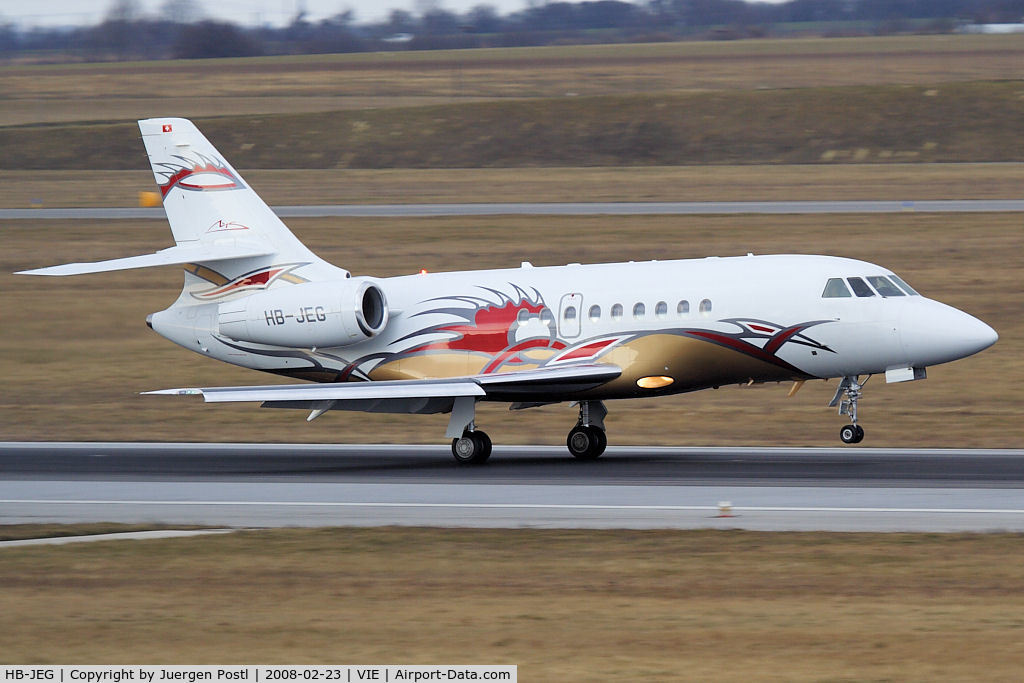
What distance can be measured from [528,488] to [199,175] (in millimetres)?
12013

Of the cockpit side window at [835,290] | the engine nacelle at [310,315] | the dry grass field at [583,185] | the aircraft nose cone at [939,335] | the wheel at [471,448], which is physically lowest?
the wheel at [471,448]

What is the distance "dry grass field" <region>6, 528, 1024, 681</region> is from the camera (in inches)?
528

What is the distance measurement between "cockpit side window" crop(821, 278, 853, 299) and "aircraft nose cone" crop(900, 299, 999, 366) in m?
1.15

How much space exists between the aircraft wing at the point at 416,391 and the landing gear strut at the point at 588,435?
1361 millimetres

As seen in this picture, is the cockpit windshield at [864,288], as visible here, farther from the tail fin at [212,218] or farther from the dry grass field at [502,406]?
the tail fin at [212,218]

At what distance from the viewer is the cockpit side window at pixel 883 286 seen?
91.2 ft

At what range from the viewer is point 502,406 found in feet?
130

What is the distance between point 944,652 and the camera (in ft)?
44.2

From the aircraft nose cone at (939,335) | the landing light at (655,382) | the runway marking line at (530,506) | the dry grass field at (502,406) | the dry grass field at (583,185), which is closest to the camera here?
the runway marking line at (530,506)

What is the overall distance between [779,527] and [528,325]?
34.1ft

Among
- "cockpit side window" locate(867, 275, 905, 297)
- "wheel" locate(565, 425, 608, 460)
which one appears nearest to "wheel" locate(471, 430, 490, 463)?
"wheel" locate(565, 425, 608, 460)

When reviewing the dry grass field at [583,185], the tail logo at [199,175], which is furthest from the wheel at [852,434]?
the dry grass field at [583,185]

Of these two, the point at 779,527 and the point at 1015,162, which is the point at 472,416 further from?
the point at 1015,162
